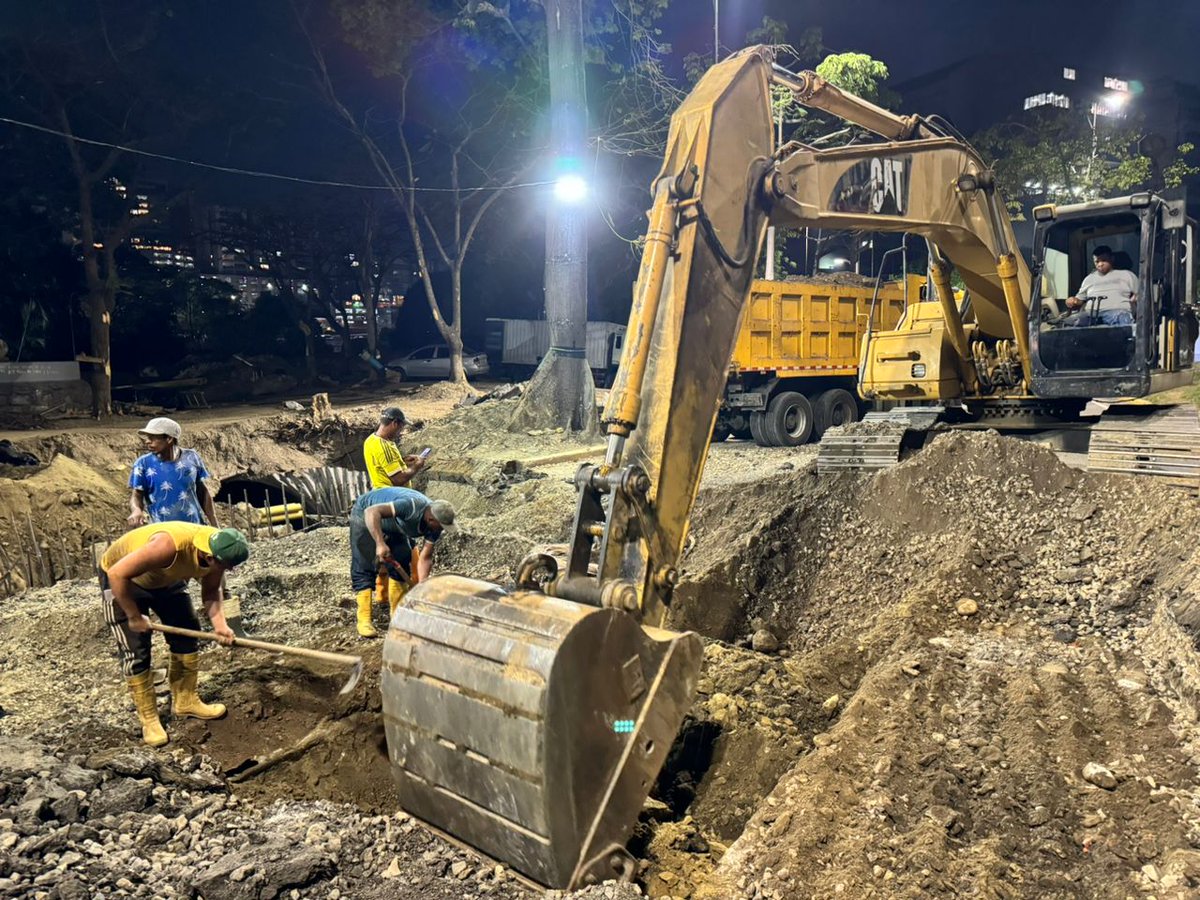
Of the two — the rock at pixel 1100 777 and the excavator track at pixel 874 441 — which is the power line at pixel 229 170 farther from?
the rock at pixel 1100 777

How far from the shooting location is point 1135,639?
461 centimetres

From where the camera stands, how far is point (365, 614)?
6.16 m

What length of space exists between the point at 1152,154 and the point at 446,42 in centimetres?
2001

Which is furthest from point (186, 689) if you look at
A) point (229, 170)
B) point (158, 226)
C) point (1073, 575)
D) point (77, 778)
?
point (158, 226)

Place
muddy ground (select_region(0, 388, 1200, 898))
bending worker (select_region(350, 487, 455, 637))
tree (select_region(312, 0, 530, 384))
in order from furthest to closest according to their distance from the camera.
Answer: tree (select_region(312, 0, 530, 384)) → bending worker (select_region(350, 487, 455, 637)) → muddy ground (select_region(0, 388, 1200, 898))

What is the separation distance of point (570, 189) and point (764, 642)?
9872 millimetres

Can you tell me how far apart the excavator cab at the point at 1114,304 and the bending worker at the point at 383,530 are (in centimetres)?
491

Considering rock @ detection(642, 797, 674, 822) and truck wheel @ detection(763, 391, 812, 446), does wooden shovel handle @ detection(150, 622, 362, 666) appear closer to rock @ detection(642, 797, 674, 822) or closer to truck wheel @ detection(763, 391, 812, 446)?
rock @ detection(642, 797, 674, 822)

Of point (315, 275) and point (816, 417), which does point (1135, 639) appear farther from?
point (315, 275)

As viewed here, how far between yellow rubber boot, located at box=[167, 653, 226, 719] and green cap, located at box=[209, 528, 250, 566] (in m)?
0.76

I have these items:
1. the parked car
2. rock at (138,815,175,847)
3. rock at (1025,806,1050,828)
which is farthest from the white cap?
the parked car

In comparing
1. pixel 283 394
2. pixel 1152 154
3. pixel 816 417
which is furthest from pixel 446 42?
pixel 1152 154

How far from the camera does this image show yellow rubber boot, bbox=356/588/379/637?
613 centimetres

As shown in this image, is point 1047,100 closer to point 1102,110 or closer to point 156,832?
point 1102,110
